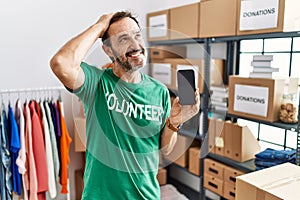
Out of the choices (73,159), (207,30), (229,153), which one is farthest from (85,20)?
(229,153)

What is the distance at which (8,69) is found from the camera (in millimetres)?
2293

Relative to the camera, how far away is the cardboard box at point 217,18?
193cm

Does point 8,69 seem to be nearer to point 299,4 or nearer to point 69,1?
point 69,1

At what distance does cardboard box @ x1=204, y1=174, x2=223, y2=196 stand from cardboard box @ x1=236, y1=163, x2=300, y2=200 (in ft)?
2.97

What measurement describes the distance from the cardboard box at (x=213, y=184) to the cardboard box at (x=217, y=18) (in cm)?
114

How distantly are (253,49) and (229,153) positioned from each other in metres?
0.87

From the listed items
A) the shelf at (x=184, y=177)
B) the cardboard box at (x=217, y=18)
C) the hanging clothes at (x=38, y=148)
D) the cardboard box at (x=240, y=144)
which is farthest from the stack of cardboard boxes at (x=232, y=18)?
the shelf at (x=184, y=177)

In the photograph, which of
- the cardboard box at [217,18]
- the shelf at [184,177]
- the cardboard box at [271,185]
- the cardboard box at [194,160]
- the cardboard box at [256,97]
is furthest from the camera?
the shelf at [184,177]

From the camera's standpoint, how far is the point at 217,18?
2045 mm

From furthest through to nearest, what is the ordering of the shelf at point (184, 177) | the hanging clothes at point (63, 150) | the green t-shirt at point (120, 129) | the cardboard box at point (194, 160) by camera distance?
1. the shelf at point (184, 177)
2. the cardboard box at point (194, 160)
3. the hanging clothes at point (63, 150)
4. the green t-shirt at point (120, 129)

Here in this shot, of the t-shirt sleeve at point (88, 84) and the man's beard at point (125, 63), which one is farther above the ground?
the man's beard at point (125, 63)

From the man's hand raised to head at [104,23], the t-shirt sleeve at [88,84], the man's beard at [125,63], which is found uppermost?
the man's hand raised to head at [104,23]

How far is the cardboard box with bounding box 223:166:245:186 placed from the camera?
6.77ft

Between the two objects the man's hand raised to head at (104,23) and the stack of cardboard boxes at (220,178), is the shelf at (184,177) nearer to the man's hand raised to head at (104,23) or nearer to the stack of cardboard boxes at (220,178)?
the stack of cardboard boxes at (220,178)
